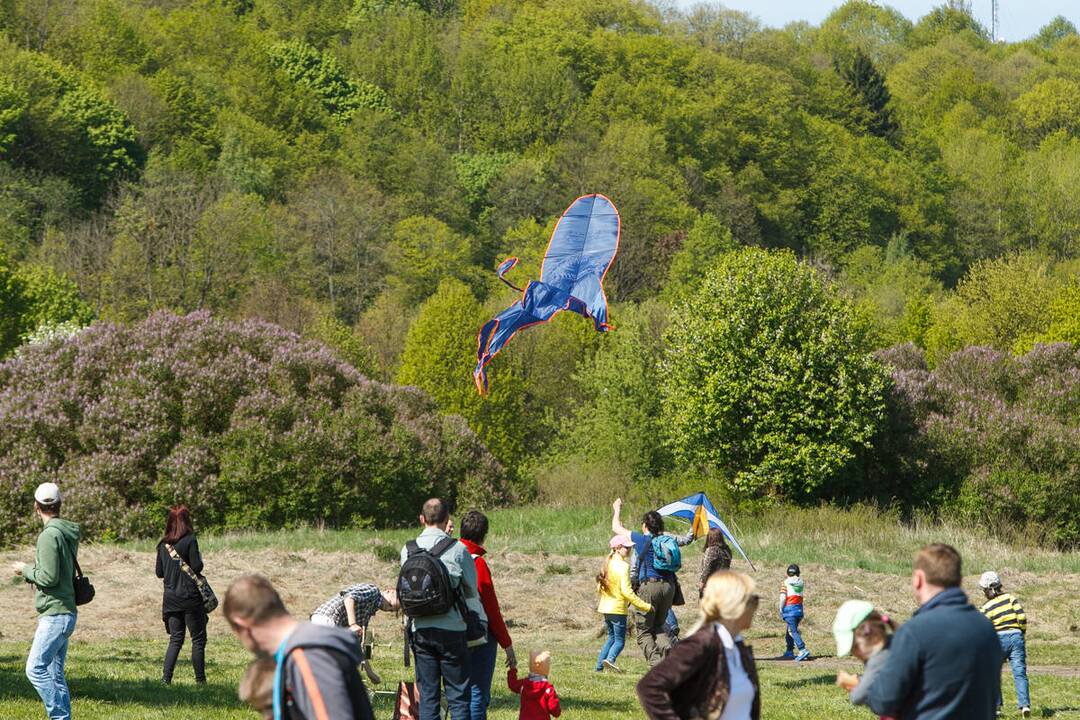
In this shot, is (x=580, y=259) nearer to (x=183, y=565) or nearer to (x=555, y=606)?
(x=555, y=606)

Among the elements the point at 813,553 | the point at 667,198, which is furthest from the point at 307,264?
the point at 813,553

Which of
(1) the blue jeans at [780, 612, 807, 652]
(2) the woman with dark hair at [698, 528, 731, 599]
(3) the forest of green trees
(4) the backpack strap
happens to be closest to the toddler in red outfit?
(4) the backpack strap

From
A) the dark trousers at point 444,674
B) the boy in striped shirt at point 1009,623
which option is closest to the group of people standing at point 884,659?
the dark trousers at point 444,674

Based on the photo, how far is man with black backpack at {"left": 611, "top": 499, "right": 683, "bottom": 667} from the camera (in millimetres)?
13727

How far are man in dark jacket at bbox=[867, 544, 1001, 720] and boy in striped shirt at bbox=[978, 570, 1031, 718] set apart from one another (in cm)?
753

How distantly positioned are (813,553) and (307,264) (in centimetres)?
5793

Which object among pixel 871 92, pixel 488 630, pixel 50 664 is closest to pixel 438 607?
pixel 488 630

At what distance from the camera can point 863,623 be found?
6012mm

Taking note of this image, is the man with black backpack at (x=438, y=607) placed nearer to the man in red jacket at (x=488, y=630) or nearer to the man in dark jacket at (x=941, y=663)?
the man in red jacket at (x=488, y=630)

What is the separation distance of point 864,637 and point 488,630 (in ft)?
13.4

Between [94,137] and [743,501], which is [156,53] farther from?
[743,501]

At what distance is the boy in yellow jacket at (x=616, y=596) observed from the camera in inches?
545

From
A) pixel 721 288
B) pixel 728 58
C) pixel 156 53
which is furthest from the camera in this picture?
pixel 728 58

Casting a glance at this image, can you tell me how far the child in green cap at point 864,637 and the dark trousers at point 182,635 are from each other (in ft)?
27.6
